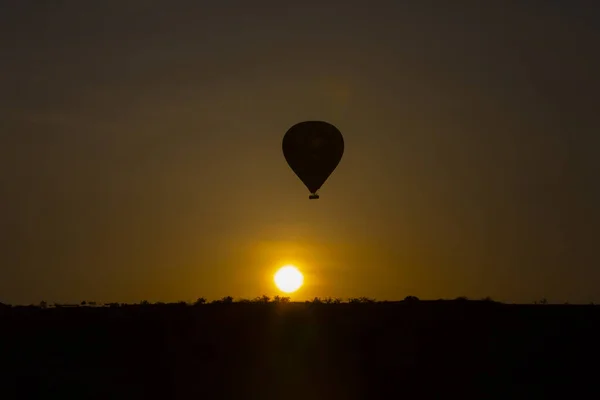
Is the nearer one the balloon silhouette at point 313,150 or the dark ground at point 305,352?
the dark ground at point 305,352

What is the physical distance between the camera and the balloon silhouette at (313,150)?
63.3 meters

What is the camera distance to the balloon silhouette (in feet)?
208

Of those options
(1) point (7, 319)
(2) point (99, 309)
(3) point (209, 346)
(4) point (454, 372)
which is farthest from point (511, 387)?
(1) point (7, 319)

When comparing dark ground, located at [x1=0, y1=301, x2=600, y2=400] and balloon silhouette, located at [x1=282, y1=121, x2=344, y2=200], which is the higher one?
balloon silhouette, located at [x1=282, y1=121, x2=344, y2=200]

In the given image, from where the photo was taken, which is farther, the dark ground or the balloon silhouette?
the balloon silhouette

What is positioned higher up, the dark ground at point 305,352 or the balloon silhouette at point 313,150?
the balloon silhouette at point 313,150

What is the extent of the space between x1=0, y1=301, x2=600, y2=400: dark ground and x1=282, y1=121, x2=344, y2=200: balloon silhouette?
12.6m

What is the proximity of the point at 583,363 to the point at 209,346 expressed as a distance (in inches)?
554

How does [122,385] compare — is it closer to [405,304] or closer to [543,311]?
[405,304]

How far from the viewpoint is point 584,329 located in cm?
5059

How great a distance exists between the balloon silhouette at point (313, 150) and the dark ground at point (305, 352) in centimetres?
1259

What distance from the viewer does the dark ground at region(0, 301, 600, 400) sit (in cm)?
4716

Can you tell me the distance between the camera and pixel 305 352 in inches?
1944

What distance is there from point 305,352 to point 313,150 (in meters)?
16.2
